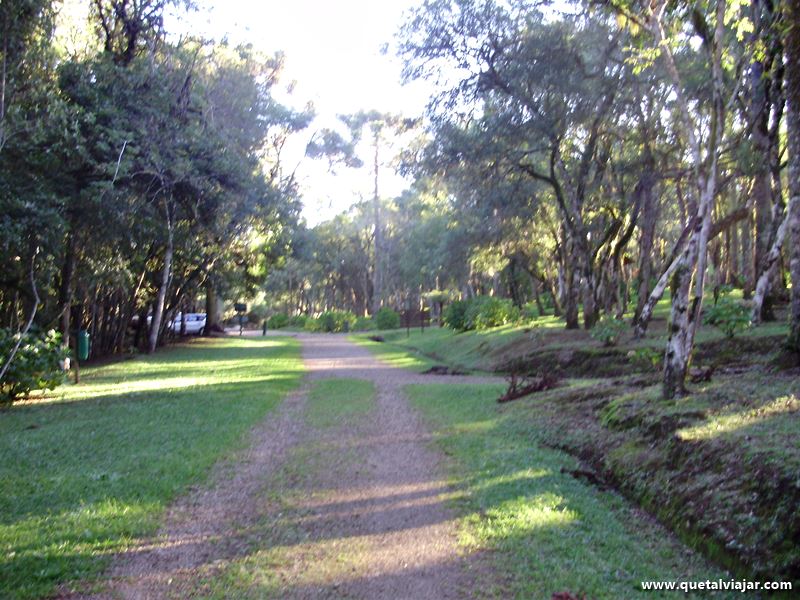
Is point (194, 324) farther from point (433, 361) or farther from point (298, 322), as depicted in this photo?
point (433, 361)

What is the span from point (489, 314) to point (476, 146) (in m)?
9.95

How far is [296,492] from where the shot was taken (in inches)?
294

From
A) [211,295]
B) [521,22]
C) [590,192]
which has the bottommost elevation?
[211,295]

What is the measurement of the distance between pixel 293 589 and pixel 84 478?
12.5 feet

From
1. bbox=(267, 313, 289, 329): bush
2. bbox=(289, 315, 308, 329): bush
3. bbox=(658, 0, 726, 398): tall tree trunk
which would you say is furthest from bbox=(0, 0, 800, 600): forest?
bbox=(267, 313, 289, 329): bush

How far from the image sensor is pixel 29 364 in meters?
14.2

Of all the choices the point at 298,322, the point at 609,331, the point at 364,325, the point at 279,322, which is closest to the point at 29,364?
the point at 609,331

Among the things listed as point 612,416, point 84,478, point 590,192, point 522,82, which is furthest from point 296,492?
point 590,192

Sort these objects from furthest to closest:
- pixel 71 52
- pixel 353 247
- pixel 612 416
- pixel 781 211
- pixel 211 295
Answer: pixel 353 247 < pixel 211 295 < pixel 71 52 < pixel 781 211 < pixel 612 416

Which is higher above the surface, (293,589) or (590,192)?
(590,192)

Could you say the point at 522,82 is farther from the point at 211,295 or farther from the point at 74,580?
the point at 211,295

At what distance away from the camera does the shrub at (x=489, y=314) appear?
2881cm

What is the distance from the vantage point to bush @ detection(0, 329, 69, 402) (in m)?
14.0

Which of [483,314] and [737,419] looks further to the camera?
[483,314]
